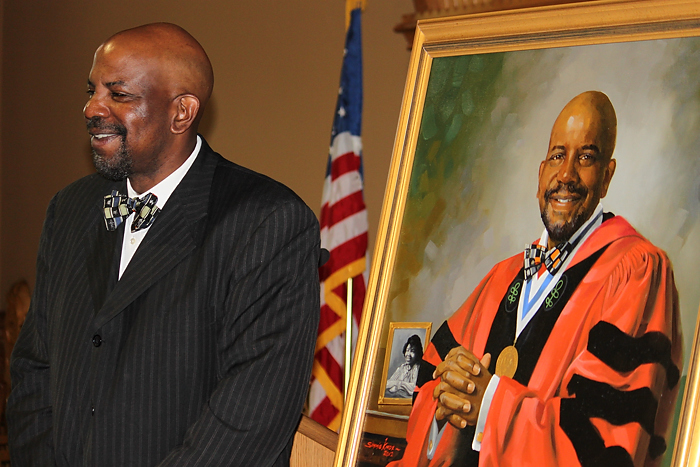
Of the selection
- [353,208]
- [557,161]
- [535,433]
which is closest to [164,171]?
[557,161]

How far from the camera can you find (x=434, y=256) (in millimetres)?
1925

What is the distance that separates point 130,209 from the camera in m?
2.14

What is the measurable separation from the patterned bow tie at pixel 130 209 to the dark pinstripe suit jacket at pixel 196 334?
0.05m

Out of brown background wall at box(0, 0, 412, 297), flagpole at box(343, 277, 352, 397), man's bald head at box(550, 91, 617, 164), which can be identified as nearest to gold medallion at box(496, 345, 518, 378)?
man's bald head at box(550, 91, 617, 164)

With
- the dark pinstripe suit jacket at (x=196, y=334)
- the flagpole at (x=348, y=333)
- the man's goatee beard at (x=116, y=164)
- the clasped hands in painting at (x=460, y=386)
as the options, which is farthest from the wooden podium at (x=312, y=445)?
the flagpole at (x=348, y=333)

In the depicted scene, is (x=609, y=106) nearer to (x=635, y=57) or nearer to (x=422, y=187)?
(x=635, y=57)

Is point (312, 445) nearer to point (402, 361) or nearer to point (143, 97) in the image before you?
point (402, 361)

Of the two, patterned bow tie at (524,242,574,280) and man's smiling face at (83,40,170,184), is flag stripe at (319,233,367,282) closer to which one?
man's smiling face at (83,40,170,184)

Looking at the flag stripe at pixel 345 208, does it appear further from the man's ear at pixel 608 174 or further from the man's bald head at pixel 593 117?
the man's ear at pixel 608 174

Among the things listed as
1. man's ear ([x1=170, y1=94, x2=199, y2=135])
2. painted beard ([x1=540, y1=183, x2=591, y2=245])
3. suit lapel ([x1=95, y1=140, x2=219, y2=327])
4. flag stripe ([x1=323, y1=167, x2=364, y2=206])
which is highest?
flag stripe ([x1=323, y1=167, x2=364, y2=206])

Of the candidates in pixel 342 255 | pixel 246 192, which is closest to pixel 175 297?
pixel 246 192

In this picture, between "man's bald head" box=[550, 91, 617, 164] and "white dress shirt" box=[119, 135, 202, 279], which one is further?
"white dress shirt" box=[119, 135, 202, 279]

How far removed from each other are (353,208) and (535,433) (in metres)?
2.12

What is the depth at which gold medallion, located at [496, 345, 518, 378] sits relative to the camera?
169 cm
